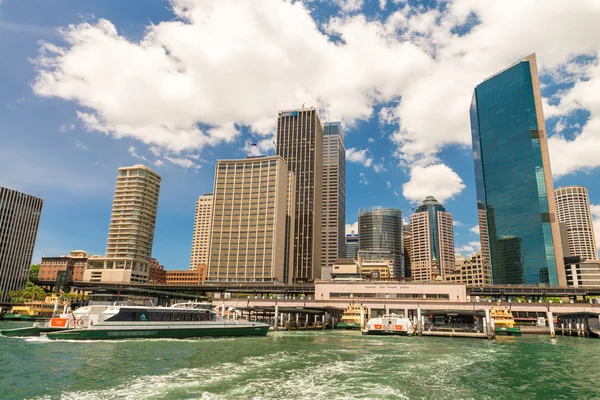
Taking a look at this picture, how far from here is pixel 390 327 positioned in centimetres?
7394

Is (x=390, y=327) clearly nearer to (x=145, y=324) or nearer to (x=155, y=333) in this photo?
(x=155, y=333)

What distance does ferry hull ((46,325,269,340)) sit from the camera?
164 ft

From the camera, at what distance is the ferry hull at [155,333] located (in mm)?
50031

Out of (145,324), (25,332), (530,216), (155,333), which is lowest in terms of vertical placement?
(155,333)

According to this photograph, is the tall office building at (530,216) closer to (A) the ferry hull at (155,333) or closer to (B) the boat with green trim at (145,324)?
(A) the ferry hull at (155,333)

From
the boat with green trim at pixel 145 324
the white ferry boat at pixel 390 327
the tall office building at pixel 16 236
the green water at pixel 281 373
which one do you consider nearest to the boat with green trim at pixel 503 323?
the white ferry boat at pixel 390 327

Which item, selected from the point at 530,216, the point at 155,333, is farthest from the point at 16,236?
the point at 530,216

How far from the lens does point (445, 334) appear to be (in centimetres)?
7200

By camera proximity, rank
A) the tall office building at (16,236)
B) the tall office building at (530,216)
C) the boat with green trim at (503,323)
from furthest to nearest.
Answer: the tall office building at (530,216) < the tall office building at (16,236) < the boat with green trim at (503,323)

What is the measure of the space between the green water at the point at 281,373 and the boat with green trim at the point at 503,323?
3967 centimetres

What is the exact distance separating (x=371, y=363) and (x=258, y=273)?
160712 mm

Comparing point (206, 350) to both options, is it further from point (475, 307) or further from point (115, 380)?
point (475, 307)

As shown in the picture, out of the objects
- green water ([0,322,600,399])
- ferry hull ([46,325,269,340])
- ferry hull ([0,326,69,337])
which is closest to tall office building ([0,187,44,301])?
ferry hull ([0,326,69,337])

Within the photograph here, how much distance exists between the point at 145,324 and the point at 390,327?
42.4 m
